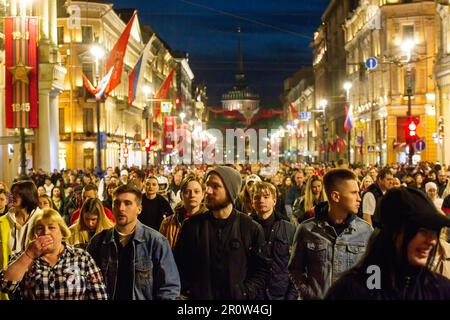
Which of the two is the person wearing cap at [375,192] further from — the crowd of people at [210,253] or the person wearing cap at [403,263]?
the person wearing cap at [403,263]

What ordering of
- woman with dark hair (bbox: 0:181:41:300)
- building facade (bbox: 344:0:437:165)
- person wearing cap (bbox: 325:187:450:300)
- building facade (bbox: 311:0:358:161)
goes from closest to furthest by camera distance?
person wearing cap (bbox: 325:187:450:300) < woman with dark hair (bbox: 0:181:41:300) < building facade (bbox: 344:0:437:165) < building facade (bbox: 311:0:358:161)

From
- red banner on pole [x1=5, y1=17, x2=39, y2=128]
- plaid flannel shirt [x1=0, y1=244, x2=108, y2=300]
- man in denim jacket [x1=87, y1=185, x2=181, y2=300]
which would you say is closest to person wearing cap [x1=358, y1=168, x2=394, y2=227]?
man in denim jacket [x1=87, y1=185, x2=181, y2=300]

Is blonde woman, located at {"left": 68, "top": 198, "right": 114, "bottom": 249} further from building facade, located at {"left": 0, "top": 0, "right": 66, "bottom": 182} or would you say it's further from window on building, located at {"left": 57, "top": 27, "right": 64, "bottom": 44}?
window on building, located at {"left": 57, "top": 27, "right": 64, "bottom": 44}

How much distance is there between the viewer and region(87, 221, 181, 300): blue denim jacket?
5898 millimetres

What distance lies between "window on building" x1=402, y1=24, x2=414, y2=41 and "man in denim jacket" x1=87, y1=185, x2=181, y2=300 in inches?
2336

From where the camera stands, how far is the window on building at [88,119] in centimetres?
7000

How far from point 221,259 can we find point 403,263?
2732 mm

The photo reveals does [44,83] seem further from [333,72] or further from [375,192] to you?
[333,72]

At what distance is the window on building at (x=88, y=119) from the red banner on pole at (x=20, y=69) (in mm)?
39600

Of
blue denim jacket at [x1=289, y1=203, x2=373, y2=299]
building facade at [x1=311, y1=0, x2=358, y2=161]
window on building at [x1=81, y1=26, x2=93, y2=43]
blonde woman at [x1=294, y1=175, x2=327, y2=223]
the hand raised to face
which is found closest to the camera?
the hand raised to face

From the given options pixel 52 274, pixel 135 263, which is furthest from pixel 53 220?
pixel 135 263
